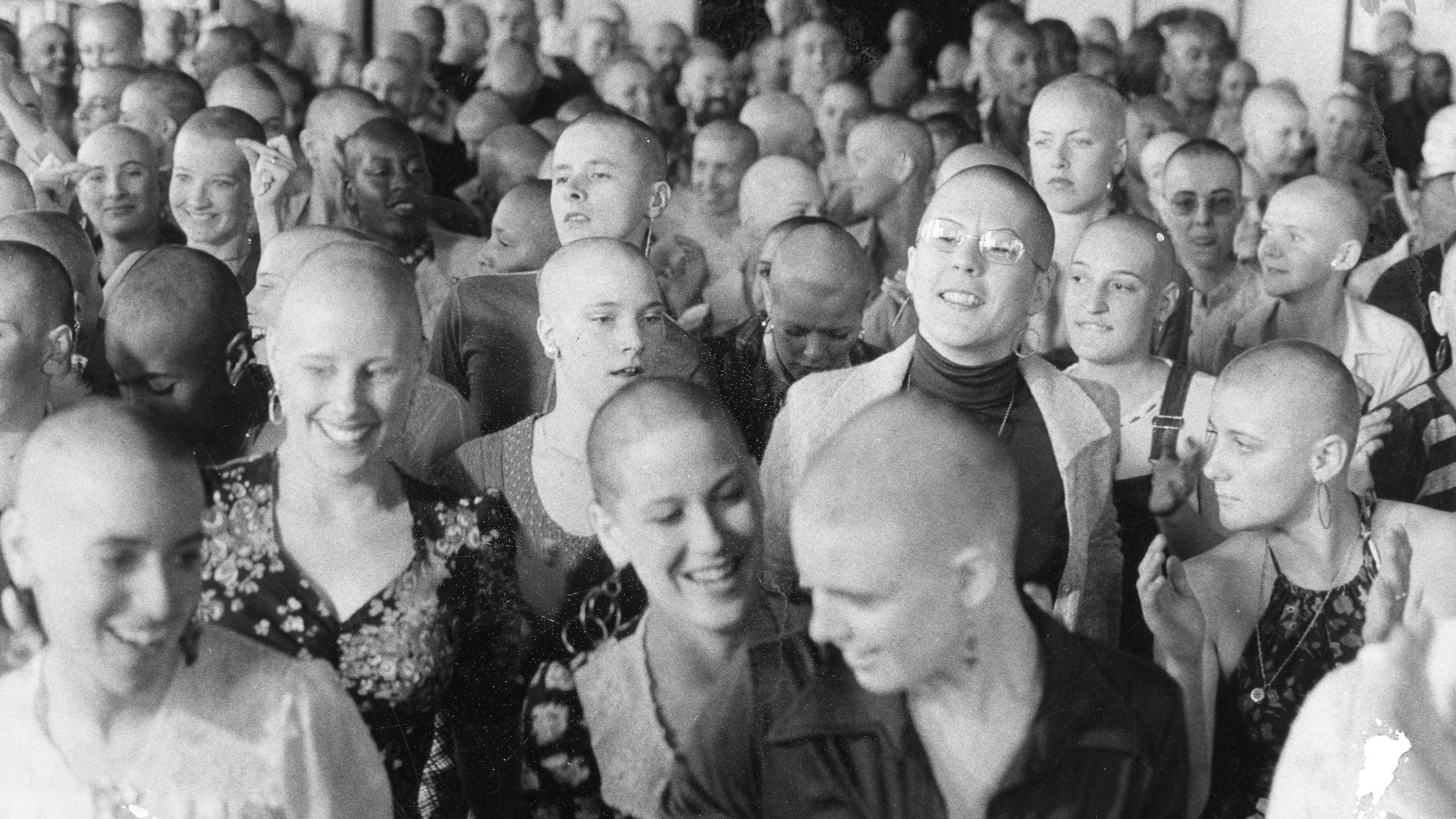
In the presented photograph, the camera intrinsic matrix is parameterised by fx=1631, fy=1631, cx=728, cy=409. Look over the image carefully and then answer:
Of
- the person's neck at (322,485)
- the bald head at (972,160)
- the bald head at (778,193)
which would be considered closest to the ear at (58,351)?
the person's neck at (322,485)

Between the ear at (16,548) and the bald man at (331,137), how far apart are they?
96 cm

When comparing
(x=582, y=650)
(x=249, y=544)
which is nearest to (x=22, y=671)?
(x=249, y=544)

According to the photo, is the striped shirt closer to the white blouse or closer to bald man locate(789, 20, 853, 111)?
bald man locate(789, 20, 853, 111)

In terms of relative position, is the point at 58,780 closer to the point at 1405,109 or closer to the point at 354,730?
the point at 354,730

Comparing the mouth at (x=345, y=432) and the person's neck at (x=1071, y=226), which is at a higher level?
the person's neck at (x=1071, y=226)

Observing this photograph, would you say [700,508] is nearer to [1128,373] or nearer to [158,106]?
[1128,373]

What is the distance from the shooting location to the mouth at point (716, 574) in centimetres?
181

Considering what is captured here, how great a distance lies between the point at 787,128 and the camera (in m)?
3.40

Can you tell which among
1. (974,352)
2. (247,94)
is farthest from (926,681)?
(247,94)

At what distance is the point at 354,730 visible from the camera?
184cm

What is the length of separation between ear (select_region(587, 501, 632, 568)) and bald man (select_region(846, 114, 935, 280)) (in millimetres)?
823

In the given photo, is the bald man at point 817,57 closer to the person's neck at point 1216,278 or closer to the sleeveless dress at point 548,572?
the person's neck at point 1216,278

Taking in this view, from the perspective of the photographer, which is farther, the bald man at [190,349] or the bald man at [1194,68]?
the bald man at [1194,68]

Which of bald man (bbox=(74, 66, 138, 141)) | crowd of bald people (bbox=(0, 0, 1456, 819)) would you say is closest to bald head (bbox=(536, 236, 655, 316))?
crowd of bald people (bbox=(0, 0, 1456, 819))
